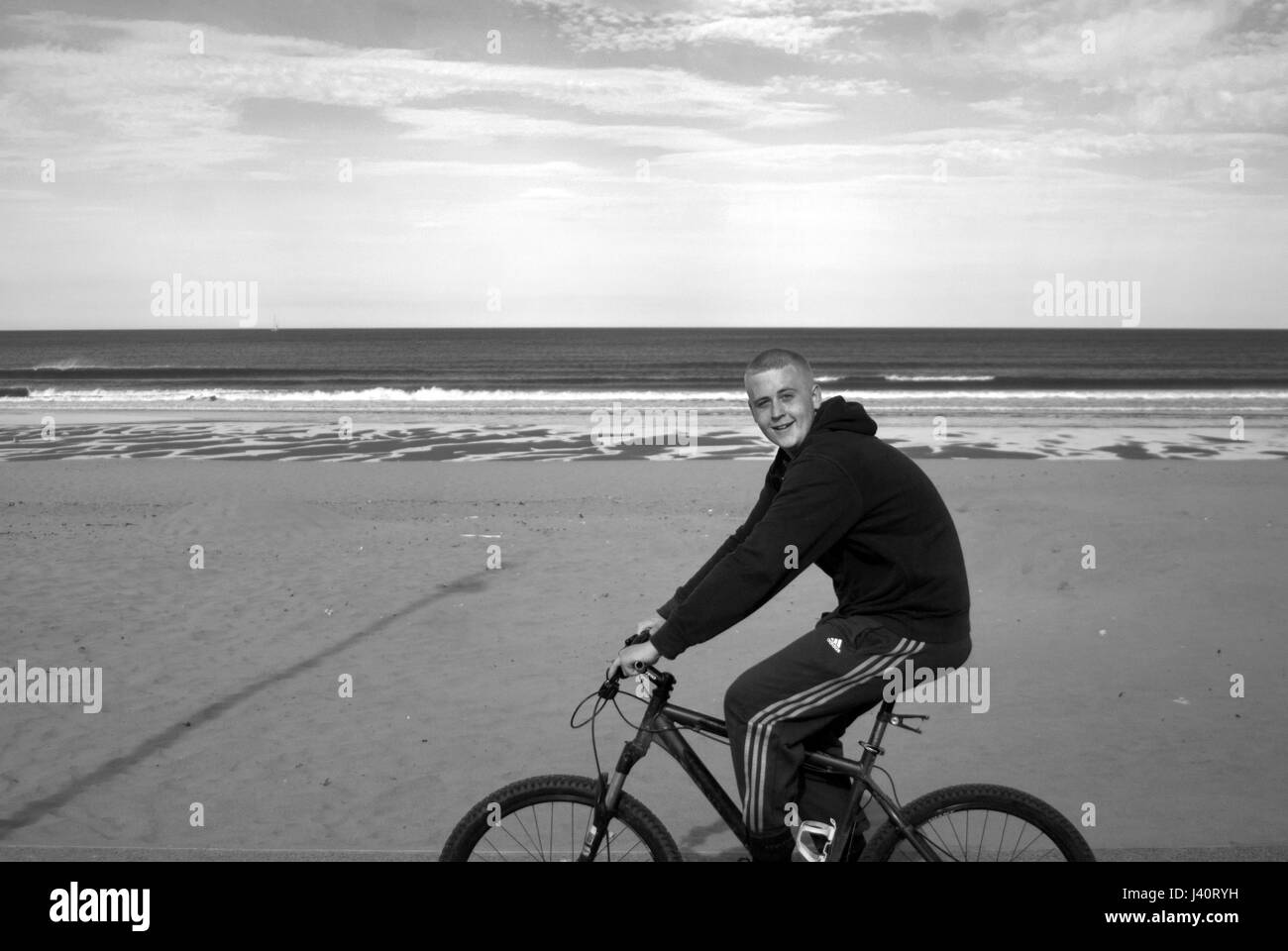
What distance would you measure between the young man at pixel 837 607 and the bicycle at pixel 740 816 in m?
0.11

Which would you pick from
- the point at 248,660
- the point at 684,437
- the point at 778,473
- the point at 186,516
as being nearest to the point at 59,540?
the point at 186,516

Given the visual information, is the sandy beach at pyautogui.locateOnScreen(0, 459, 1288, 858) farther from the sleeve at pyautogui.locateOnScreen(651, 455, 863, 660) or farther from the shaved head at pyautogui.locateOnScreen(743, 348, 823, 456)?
the shaved head at pyautogui.locateOnScreen(743, 348, 823, 456)

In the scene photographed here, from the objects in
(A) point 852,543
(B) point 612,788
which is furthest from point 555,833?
(A) point 852,543

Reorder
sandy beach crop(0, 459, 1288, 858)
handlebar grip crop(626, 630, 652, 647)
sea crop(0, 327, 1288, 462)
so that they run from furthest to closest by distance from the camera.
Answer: sea crop(0, 327, 1288, 462), sandy beach crop(0, 459, 1288, 858), handlebar grip crop(626, 630, 652, 647)

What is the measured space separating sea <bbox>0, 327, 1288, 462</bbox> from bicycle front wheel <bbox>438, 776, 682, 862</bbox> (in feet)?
52.7

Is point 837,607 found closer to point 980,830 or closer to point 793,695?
point 793,695

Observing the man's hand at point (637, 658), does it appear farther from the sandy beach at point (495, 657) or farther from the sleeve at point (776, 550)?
the sandy beach at point (495, 657)

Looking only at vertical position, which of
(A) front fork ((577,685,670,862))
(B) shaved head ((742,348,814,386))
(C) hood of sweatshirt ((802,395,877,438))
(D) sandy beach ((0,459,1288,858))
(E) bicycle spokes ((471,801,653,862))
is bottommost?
(D) sandy beach ((0,459,1288,858))

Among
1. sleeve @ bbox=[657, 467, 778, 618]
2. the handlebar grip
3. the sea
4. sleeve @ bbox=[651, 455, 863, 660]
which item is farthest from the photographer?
the sea

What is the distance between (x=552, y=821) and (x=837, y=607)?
1.07 metres

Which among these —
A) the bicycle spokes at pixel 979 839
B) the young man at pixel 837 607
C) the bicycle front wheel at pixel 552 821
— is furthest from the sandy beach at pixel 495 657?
the young man at pixel 837 607

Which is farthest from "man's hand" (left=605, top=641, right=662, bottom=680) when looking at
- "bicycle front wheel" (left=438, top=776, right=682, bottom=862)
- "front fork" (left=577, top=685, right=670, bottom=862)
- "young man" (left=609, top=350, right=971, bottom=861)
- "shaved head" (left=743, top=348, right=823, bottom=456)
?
"shaved head" (left=743, top=348, right=823, bottom=456)

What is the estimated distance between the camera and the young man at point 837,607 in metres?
2.90

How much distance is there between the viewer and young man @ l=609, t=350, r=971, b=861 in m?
2.90
